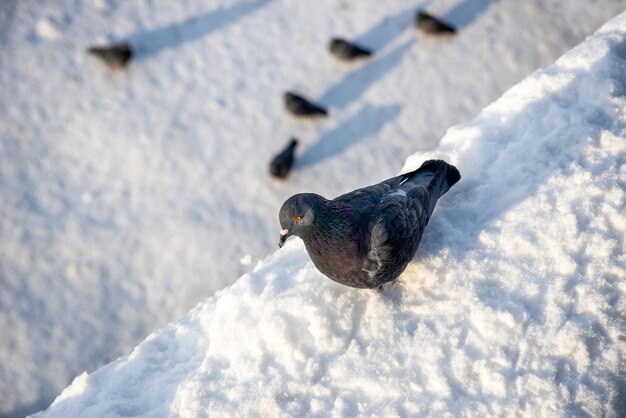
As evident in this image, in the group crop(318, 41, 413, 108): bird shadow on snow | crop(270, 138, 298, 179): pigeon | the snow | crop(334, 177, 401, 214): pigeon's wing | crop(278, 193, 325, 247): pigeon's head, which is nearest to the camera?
the snow

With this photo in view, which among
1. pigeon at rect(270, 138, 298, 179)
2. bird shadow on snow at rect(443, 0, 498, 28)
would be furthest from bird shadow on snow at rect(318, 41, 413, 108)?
pigeon at rect(270, 138, 298, 179)

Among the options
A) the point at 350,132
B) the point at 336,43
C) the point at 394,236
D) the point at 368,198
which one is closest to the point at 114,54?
the point at 336,43

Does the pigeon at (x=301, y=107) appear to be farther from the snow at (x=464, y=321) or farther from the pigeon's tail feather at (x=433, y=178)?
the pigeon's tail feather at (x=433, y=178)

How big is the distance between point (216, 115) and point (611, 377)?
16.1 feet

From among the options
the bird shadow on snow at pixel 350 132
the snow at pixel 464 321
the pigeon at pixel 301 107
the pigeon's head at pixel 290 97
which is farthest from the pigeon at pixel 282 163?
the snow at pixel 464 321

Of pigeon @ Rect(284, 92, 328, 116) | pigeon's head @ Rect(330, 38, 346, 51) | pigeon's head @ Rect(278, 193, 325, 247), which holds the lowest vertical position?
pigeon @ Rect(284, 92, 328, 116)

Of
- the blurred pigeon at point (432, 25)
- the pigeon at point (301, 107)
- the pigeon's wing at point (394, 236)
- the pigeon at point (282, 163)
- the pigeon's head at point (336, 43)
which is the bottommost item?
the pigeon at point (282, 163)

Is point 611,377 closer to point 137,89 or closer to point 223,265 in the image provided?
point 223,265

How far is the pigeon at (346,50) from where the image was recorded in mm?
6602

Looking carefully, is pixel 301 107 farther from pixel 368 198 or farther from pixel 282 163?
pixel 368 198

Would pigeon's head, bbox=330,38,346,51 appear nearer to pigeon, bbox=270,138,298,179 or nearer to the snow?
pigeon, bbox=270,138,298,179

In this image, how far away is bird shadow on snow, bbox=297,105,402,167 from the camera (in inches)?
246

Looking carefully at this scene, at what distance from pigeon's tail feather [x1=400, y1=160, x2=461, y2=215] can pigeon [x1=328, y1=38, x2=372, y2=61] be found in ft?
11.0

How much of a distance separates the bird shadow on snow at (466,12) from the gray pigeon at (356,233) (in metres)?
4.54
